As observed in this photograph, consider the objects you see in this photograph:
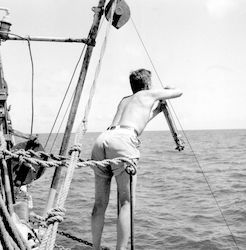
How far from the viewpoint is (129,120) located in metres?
3.33

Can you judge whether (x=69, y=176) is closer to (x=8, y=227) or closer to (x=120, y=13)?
(x=8, y=227)

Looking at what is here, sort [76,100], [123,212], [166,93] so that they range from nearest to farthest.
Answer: [123,212] → [166,93] → [76,100]

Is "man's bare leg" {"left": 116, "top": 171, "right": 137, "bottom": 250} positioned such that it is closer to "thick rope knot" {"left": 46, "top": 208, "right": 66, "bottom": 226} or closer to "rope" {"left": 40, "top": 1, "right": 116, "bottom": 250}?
"rope" {"left": 40, "top": 1, "right": 116, "bottom": 250}

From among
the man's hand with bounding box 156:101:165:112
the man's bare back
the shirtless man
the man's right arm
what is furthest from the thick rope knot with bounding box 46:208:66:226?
the man's hand with bounding box 156:101:165:112

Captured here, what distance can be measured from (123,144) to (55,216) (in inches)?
43.8

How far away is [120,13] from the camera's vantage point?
14.9 feet

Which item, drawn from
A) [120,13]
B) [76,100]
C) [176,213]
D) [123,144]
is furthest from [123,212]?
[176,213]

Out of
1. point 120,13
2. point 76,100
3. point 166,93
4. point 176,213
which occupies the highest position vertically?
point 176,213

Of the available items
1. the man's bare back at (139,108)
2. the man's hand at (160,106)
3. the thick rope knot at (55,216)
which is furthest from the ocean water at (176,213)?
the thick rope knot at (55,216)

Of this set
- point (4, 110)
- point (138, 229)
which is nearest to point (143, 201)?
point (138, 229)

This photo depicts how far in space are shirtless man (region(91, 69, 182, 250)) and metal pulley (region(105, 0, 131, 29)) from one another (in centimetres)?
141

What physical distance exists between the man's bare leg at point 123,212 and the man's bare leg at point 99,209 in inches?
8.9

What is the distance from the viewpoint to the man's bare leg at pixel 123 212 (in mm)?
3033

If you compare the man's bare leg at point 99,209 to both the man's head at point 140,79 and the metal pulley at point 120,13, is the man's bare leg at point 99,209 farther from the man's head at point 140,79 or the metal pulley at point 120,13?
the metal pulley at point 120,13
